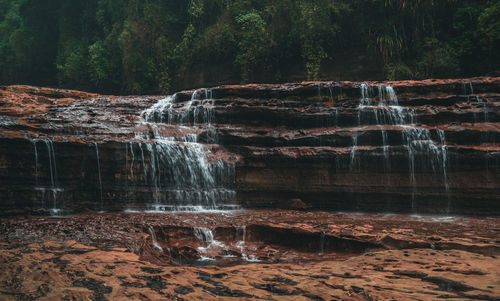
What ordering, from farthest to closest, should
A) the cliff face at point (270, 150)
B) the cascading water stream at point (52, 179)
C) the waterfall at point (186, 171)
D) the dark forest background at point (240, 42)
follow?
the dark forest background at point (240, 42)
the waterfall at point (186, 171)
the cliff face at point (270, 150)
the cascading water stream at point (52, 179)

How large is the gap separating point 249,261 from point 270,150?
4.60 m

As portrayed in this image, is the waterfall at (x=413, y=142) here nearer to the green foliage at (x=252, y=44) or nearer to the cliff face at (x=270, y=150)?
the cliff face at (x=270, y=150)

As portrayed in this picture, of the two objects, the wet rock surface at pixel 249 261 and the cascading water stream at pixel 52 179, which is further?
the cascading water stream at pixel 52 179

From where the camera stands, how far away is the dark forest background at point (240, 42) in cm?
1517

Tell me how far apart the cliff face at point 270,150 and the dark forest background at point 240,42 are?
5.42 metres

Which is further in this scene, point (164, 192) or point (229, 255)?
point (164, 192)

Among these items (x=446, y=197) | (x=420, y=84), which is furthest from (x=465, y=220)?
(x=420, y=84)

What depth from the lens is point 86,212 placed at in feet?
27.2

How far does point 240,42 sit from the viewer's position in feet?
60.1

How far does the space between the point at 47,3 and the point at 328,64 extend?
72.0 feet

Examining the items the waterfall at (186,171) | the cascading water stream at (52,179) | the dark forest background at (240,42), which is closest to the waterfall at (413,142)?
the waterfall at (186,171)

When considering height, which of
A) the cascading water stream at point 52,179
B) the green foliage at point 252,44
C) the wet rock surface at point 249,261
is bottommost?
the wet rock surface at point 249,261

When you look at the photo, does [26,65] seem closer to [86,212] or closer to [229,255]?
[86,212]

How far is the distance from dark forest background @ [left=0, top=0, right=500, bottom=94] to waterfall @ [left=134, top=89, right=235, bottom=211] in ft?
27.6
